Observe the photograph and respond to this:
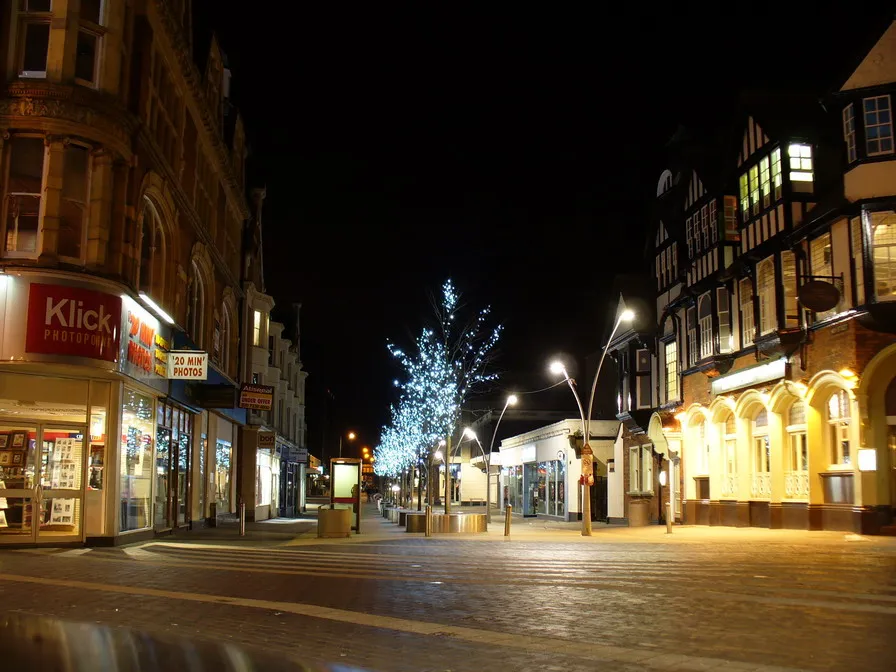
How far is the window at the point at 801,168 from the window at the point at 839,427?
622cm

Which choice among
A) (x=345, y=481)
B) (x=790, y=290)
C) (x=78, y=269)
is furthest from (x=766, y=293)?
(x=78, y=269)

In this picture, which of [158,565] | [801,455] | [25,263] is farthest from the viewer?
[801,455]

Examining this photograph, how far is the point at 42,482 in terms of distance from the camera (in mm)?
19703

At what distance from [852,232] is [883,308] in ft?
7.55

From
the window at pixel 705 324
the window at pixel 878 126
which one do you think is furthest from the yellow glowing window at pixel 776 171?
the window at pixel 705 324

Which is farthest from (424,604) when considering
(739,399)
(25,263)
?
(739,399)

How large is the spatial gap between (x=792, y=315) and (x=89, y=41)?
65.4ft

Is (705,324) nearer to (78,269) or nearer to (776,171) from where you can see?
(776,171)

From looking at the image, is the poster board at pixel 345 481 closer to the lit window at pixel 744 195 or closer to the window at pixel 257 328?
the window at pixel 257 328

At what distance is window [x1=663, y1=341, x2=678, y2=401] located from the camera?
3667 cm

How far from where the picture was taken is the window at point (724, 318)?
31375mm

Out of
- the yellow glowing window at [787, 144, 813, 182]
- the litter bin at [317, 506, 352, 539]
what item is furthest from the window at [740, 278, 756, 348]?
the litter bin at [317, 506, 352, 539]

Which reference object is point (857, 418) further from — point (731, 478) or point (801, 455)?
point (731, 478)

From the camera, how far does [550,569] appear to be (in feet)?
54.8
